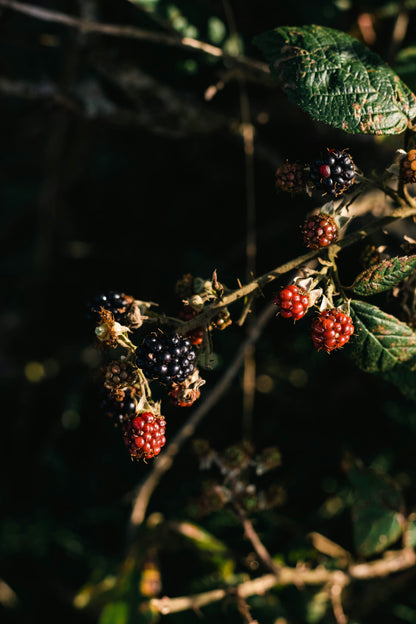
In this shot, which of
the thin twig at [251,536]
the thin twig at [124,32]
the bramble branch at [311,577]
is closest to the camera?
the thin twig at [251,536]

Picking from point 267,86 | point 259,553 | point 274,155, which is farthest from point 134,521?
point 267,86

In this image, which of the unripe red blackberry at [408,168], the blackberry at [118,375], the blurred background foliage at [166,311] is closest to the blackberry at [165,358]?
the blackberry at [118,375]

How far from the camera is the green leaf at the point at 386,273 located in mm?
1210

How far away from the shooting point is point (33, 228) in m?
3.34

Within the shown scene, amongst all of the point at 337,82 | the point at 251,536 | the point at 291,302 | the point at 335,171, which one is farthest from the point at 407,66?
the point at 251,536

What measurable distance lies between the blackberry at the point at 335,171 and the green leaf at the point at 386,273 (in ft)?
0.73

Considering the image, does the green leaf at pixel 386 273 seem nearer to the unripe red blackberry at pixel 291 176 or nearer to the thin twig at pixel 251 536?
the unripe red blackberry at pixel 291 176

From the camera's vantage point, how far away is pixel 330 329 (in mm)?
1123

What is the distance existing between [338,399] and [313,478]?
0.41 m

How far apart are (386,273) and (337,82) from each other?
1.82ft

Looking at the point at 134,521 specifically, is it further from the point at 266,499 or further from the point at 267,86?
the point at 267,86

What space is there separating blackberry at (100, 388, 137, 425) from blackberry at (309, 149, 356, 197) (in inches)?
28.7

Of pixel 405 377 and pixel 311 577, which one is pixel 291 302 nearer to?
pixel 405 377

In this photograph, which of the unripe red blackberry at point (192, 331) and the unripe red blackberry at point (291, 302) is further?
the unripe red blackberry at point (192, 331)
